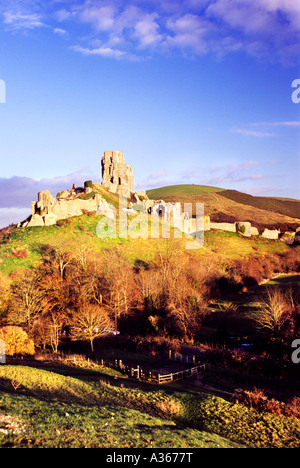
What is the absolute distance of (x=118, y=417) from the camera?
16078mm

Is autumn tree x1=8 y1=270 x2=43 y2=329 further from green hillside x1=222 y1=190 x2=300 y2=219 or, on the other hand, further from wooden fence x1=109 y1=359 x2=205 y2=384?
green hillside x1=222 y1=190 x2=300 y2=219

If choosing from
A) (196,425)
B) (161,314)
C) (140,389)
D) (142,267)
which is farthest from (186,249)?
(196,425)

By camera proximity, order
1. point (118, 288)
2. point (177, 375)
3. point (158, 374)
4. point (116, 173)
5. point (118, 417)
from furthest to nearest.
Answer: point (116, 173), point (118, 288), point (177, 375), point (158, 374), point (118, 417)

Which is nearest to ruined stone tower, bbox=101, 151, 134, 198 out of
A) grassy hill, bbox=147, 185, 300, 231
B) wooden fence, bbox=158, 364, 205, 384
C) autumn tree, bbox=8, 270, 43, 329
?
grassy hill, bbox=147, 185, 300, 231

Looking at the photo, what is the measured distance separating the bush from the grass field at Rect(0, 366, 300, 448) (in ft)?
31.6

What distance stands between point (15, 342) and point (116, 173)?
4455 inches

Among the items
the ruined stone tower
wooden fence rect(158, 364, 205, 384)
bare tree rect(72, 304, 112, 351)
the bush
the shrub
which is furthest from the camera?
the ruined stone tower

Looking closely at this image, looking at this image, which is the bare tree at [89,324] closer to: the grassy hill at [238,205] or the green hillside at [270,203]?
the grassy hill at [238,205]

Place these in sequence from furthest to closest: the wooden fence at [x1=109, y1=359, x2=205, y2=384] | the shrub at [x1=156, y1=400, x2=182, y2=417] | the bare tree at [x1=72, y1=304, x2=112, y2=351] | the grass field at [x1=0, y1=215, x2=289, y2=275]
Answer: the grass field at [x1=0, y1=215, x2=289, y2=275]
the bare tree at [x1=72, y1=304, x2=112, y2=351]
the wooden fence at [x1=109, y1=359, x2=205, y2=384]
the shrub at [x1=156, y1=400, x2=182, y2=417]

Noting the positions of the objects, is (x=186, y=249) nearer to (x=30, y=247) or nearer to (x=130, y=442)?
(x=30, y=247)

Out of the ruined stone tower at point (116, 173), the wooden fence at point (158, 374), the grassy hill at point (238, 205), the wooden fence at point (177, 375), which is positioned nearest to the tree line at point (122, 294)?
the wooden fence at point (158, 374)

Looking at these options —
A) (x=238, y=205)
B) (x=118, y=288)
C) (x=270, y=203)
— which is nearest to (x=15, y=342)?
(x=118, y=288)

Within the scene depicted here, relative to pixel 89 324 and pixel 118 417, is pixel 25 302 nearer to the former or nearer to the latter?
pixel 89 324

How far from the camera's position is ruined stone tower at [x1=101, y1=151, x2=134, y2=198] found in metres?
135
